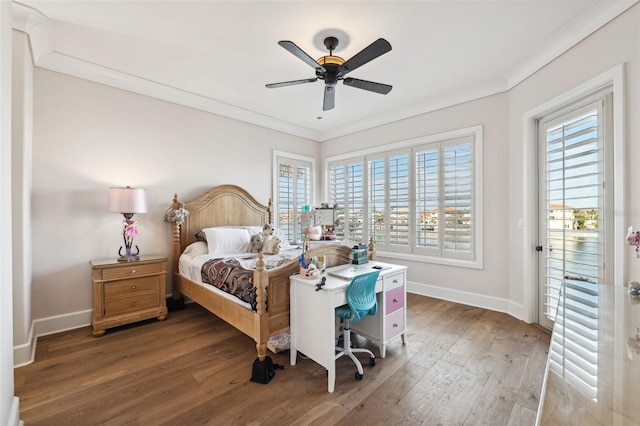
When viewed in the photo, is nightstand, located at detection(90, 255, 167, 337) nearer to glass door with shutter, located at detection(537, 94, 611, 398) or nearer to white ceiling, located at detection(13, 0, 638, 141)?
white ceiling, located at detection(13, 0, 638, 141)

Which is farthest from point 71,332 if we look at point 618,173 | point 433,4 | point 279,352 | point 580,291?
point 618,173

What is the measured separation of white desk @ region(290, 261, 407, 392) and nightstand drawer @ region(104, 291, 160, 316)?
75.6 inches

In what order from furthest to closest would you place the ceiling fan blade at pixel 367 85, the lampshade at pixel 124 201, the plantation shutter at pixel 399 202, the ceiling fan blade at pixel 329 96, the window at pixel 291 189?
the window at pixel 291 189 < the plantation shutter at pixel 399 202 < the lampshade at pixel 124 201 < the ceiling fan blade at pixel 329 96 < the ceiling fan blade at pixel 367 85

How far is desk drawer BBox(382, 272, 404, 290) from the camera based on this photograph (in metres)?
2.43

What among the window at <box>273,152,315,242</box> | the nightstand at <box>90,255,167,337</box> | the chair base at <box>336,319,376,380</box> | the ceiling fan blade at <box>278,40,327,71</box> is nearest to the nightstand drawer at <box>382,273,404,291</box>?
the chair base at <box>336,319,376,380</box>

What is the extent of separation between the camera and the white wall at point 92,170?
2.88 m

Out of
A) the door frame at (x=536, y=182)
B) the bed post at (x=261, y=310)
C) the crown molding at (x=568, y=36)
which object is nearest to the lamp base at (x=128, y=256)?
the bed post at (x=261, y=310)

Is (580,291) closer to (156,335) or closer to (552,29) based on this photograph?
(552,29)

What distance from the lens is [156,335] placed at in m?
2.85

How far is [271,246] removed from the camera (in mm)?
3551

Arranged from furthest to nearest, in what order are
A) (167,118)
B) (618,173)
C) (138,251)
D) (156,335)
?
(167,118), (138,251), (156,335), (618,173)

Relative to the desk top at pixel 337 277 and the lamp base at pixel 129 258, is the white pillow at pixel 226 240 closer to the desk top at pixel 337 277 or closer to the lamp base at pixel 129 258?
the lamp base at pixel 129 258

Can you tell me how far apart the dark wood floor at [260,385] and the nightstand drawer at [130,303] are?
0.77ft

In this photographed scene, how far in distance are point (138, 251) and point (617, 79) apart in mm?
5012
